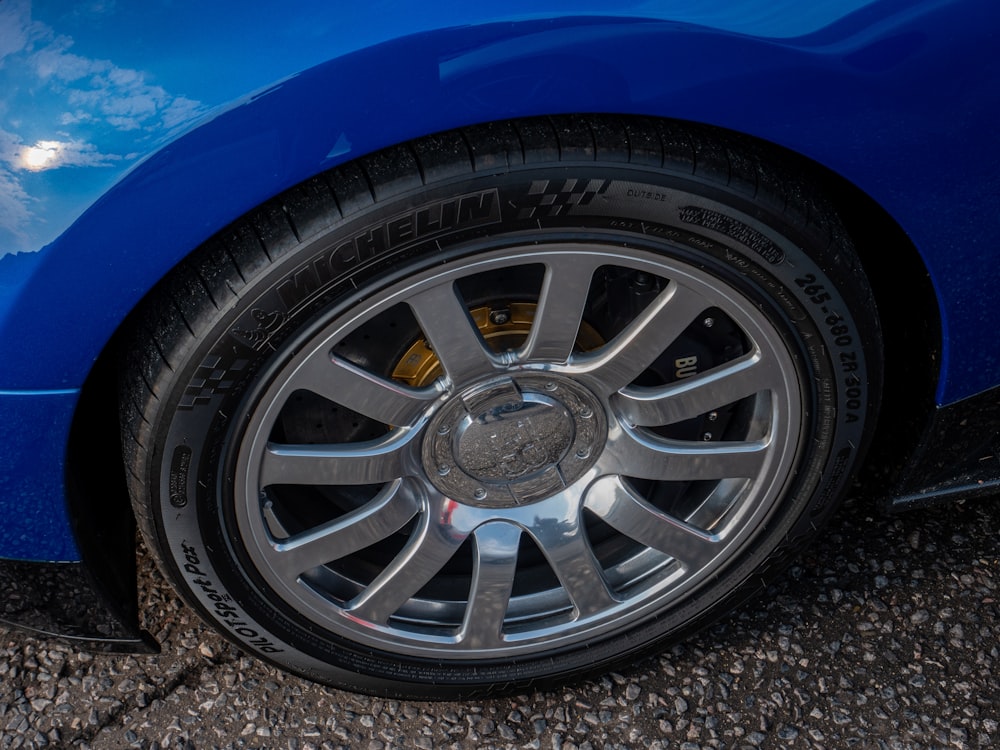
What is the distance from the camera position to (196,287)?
1.31 m

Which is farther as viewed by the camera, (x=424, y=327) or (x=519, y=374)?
(x=519, y=374)

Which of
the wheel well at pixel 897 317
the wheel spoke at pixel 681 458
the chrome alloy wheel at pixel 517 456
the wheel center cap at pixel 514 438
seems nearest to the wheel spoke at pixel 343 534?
the chrome alloy wheel at pixel 517 456

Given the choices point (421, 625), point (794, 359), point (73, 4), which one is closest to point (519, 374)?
point (794, 359)

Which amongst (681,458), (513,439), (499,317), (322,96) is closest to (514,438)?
(513,439)

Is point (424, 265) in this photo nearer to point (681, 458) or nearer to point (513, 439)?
point (513, 439)

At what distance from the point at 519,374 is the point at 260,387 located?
38 centimetres

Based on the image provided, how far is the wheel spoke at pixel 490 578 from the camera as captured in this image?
1732 millimetres

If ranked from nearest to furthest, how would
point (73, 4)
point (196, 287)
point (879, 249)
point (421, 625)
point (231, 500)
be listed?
point (73, 4), point (196, 287), point (231, 500), point (879, 249), point (421, 625)

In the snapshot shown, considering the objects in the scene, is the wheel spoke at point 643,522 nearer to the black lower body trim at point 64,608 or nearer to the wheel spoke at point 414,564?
the wheel spoke at point 414,564

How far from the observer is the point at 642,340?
1.51 m

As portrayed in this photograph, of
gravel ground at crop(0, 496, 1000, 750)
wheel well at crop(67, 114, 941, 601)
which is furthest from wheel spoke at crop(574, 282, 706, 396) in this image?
gravel ground at crop(0, 496, 1000, 750)

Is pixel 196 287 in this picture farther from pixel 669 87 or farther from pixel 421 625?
pixel 421 625

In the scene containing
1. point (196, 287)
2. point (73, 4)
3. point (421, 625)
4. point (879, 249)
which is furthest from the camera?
point (421, 625)

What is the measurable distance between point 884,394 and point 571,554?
0.64 meters
